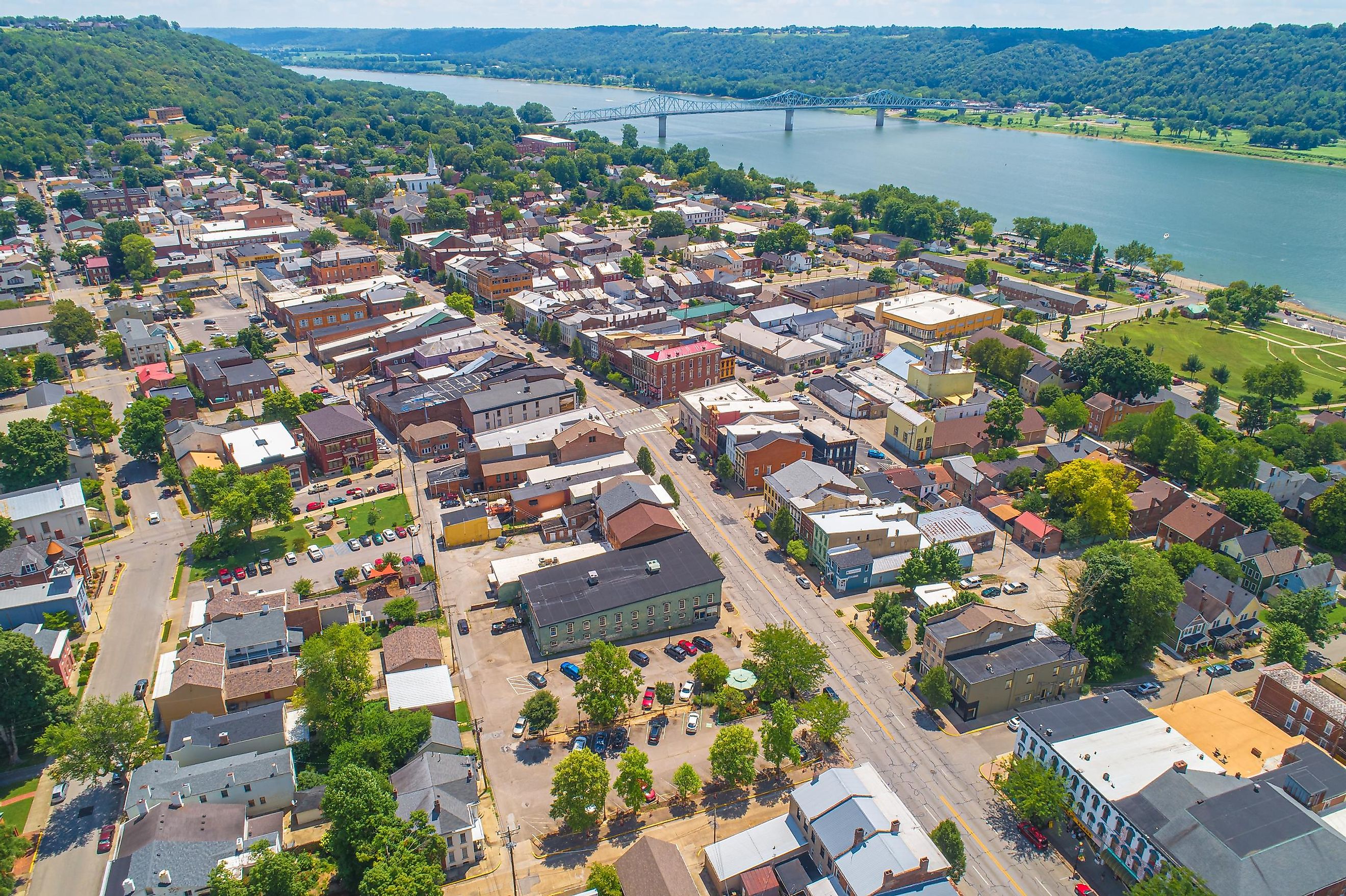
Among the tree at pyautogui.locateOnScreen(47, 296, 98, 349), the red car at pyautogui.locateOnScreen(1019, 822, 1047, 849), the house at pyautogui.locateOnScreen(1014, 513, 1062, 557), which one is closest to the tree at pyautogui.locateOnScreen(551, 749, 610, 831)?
the red car at pyautogui.locateOnScreen(1019, 822, 1047, 849)

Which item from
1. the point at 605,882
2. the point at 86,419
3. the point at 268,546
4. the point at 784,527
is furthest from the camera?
the point at 86,419

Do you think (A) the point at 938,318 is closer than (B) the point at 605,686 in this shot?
No

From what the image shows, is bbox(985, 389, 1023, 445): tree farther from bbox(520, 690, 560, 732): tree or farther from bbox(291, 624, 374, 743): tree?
bbox(291, 624, 374, 743): tree

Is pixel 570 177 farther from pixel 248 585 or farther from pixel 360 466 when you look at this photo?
pixel 248 585

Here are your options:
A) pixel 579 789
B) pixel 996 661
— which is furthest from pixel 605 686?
pixel 996 661

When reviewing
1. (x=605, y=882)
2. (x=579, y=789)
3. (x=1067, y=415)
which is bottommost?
(x=605, y=882)

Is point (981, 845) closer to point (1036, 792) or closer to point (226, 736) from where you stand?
point (1036, 792)
